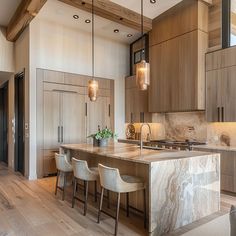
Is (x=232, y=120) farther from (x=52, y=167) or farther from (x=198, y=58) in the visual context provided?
(x=52, y=167)

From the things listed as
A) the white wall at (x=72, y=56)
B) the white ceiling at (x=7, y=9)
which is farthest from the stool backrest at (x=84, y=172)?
the white ceiling at (x=7, y=9)

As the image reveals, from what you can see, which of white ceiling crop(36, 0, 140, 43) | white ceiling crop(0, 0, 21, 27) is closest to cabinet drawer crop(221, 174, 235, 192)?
white ceiling crop(36, 0, 140, 43)

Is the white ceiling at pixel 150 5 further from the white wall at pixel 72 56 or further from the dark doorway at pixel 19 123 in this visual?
the dark doorway at pixel 19 123

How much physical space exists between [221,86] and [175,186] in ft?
9.05

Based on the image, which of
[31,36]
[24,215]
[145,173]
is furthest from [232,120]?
[31,36]

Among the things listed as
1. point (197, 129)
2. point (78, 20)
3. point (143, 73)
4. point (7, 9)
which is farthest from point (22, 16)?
point (197, 129)

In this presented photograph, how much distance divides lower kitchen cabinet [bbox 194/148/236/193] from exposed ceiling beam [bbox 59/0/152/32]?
355cm

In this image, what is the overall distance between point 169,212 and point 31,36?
16.2ft

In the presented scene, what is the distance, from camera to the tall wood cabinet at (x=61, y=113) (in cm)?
577

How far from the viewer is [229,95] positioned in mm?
4668

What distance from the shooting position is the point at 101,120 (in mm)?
6891

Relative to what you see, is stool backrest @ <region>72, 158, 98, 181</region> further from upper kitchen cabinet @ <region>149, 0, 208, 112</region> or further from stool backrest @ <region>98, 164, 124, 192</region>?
upper kitchen cabinet @ <region>149, 0, 208, 112</region>

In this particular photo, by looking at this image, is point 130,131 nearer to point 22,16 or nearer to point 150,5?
point 150,5

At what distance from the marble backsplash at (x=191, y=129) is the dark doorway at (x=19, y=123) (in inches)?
139
